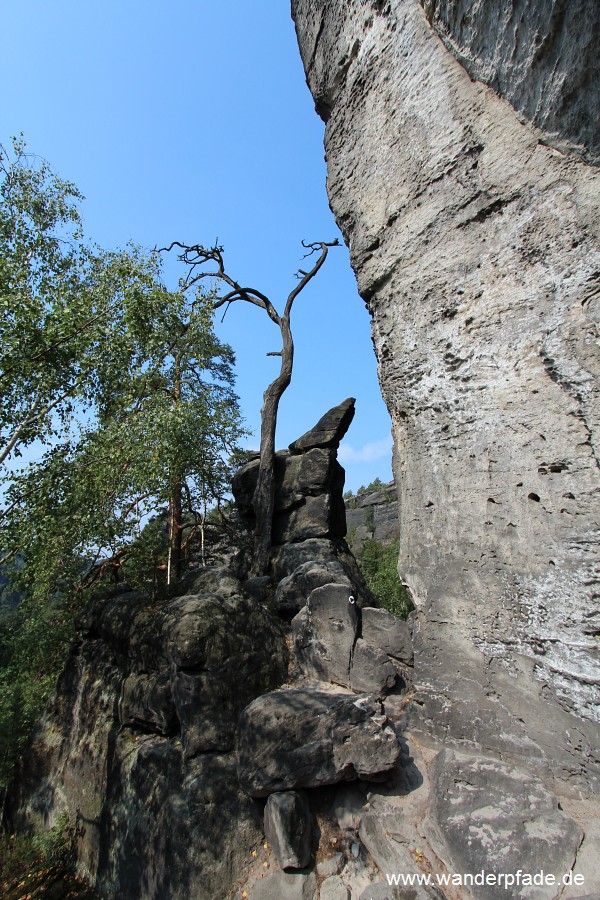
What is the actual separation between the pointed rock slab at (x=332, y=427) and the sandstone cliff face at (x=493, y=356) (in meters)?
5.17

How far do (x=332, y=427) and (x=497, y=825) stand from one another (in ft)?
23.8

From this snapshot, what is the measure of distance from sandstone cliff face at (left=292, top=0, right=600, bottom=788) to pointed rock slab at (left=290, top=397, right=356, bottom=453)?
5.17 meters

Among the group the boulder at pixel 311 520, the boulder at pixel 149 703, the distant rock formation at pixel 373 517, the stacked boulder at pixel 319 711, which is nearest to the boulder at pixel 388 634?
the stacked boulder at pixel 319 711

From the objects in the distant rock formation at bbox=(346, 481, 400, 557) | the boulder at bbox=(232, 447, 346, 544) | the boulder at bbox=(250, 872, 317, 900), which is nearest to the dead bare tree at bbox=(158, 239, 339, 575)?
the boulder at bbox=(232, 447, 346, 544)

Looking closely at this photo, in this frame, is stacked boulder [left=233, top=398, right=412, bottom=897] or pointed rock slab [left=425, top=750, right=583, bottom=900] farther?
stacked boulder [left=233, top=398, right=412, bottom=897]

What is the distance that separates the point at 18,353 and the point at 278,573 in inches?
194

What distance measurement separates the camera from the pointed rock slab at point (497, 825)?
88.9 inches

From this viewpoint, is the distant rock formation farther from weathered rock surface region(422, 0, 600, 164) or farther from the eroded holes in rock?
weathered rock surface region(422, 0, 600, 164)

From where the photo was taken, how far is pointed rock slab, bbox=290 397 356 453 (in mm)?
9258

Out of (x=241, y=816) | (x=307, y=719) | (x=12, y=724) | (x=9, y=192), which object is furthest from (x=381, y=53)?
(x=12, y=724)

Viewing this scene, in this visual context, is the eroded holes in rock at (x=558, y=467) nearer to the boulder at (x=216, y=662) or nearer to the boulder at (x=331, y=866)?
the boulder at (x=331, y=866)

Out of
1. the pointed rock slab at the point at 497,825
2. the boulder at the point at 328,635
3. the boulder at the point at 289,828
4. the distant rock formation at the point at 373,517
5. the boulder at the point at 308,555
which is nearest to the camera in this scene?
the pointed rock slab at the point at 497,825

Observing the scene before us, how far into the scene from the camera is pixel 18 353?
4551 millimetres

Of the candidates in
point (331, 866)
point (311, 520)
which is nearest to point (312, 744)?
point (331, 866)
